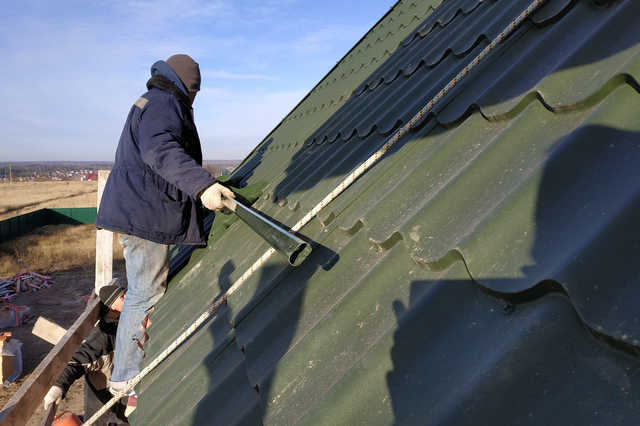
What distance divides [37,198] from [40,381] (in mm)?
66701

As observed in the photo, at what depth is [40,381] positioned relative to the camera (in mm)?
2857

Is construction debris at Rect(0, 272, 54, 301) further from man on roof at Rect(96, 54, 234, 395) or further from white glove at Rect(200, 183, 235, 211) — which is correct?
white glove at Rect(200, 183, 235, 211)

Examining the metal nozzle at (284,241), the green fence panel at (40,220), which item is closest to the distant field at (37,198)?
the green fence panel at (40,220)

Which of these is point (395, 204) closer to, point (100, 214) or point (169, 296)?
point (169, 296)

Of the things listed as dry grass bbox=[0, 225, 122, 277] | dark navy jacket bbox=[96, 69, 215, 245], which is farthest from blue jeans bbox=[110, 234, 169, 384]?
dry grass bbox=[0, 225, 122, 277]

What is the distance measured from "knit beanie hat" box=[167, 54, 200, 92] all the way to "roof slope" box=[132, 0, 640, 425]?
208 cm

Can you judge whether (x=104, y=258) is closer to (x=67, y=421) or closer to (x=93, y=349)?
(x=93, y=349)

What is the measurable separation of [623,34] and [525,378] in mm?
1092

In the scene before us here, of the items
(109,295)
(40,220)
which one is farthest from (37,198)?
(109,295)

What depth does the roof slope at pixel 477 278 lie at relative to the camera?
80 centimetres

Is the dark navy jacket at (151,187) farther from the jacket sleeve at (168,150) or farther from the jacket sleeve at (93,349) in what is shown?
the jacket sleeve at (93,349)

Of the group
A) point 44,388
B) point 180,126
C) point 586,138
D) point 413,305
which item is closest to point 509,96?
point 586,138

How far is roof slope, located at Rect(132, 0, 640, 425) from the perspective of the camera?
80 centimetres

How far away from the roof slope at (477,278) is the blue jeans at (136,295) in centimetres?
122
